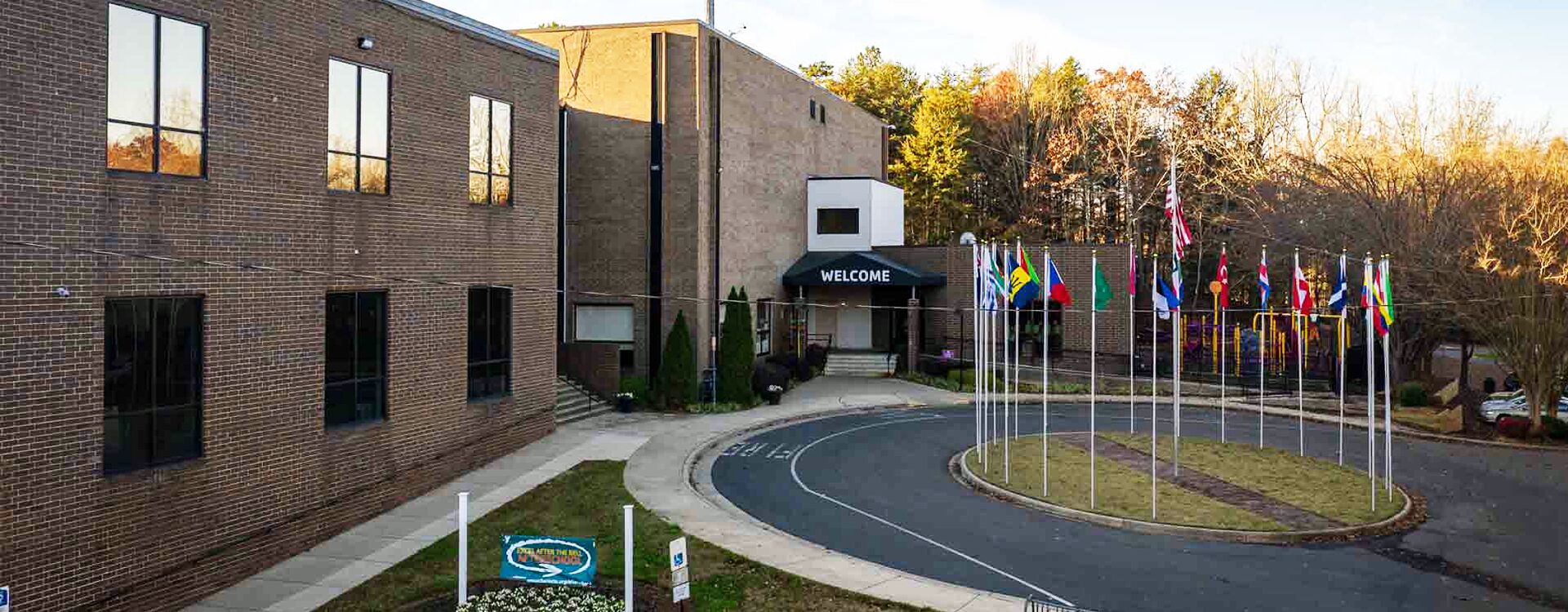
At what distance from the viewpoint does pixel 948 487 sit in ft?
78.8

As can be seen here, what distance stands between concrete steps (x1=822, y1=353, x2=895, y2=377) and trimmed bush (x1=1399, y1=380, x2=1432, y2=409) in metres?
18.6

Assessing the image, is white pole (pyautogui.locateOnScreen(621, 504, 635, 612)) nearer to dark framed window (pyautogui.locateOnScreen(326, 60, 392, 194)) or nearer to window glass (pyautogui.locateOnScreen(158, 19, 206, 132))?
window glass (pyautogui.locateOnScreen(158, 19, 206, 132))

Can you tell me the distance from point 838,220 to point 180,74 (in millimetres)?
32644

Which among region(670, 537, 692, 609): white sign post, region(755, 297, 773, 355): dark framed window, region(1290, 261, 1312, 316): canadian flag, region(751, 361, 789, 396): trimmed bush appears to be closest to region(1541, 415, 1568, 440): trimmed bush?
region(1290, 261, 1312, 316): canadian flag

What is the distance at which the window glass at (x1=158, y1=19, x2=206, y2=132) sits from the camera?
623 inches

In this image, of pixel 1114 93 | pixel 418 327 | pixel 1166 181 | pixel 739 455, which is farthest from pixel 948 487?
pixel 1114 93

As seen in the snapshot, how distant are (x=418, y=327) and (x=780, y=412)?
14761 mm

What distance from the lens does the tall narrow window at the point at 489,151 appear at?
23.9 meters

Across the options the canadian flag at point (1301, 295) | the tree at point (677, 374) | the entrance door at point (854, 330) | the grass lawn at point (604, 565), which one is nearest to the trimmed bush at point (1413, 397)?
the canadian flag at point (1301, 295)

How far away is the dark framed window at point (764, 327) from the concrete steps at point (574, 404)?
881 centimetres

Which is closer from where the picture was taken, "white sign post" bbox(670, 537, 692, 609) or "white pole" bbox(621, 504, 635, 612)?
"white sign post" bbox(670, 537, 692, 609)

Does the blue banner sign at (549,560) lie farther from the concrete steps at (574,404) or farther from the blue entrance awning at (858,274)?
the blue entrance awning at (858,274)

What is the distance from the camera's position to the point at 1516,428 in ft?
102

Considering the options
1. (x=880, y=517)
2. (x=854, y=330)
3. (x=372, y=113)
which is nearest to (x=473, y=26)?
(x=372, y=113)
